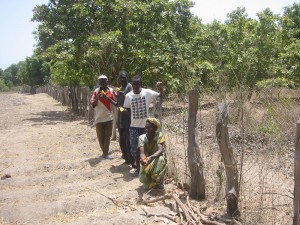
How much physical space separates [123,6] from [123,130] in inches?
→ 325

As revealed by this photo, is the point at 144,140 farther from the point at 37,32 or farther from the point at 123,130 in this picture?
the point at 37,32

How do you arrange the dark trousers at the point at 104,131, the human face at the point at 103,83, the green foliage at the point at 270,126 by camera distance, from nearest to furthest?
the human face at the point at 103,83 → the dark trousers at the point at 104,131 → the green foliage at the point at 270,126

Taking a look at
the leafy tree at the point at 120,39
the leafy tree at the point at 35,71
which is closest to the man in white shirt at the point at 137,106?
the leafy tree at the point at 120,39

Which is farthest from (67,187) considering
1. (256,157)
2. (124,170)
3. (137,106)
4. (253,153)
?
(253,153)

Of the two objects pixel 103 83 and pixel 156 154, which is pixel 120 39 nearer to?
pixel 103 83

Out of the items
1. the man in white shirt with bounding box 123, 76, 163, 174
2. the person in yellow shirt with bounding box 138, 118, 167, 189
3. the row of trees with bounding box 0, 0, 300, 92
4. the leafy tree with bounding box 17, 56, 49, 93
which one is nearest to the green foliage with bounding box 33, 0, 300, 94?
the row of trees with bounding box 0, 0, 300, 92

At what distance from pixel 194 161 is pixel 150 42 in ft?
29.6

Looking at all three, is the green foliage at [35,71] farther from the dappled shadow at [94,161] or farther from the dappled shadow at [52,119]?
the dappled shadow at [94,161]

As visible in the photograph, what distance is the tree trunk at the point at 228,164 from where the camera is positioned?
12.7ft

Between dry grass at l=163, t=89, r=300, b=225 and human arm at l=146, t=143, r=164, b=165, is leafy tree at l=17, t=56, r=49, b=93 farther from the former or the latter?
human arm at l=146, t=143, r=164, b=165

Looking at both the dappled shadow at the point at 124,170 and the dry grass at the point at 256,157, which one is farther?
the dappled shadow at the point at 124,170

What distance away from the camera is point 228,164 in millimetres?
3967

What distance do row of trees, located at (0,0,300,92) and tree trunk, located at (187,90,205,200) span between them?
7.28 m

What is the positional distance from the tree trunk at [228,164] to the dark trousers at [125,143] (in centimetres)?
221
